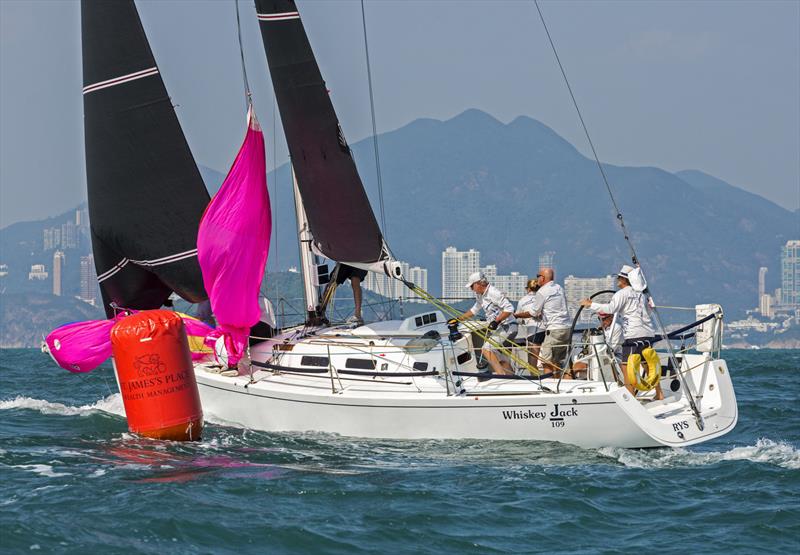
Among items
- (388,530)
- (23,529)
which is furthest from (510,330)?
(23,529)

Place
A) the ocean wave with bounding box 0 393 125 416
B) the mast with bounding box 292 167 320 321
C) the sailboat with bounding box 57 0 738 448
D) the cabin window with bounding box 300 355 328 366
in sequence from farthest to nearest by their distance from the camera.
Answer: the ocean wave with bounding box 0 393 125 416 → the mast with bounding box 292 167 320 321 → the cabin window with bounding box 300 355 328 366 → the sailboat with bounding box 57 0 738 448

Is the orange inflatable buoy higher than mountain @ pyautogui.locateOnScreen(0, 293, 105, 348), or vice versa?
the orange inflatable buoy

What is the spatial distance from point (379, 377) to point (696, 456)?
3.80 metres

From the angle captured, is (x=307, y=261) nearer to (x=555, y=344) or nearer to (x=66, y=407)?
(x=555, y=344)

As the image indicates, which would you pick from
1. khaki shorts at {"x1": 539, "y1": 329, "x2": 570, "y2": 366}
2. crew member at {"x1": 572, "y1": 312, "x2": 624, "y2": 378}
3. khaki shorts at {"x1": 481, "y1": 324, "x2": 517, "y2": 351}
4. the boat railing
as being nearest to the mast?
the boat railing

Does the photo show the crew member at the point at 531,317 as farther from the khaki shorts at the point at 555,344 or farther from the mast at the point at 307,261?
the mast at the point at 307,261

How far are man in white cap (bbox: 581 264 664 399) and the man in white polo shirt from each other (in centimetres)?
55

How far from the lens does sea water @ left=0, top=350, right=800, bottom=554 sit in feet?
31.2

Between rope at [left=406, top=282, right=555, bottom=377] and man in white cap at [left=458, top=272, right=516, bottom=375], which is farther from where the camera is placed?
man in white cap at [left=458, top=272, right=516, bottom=375]

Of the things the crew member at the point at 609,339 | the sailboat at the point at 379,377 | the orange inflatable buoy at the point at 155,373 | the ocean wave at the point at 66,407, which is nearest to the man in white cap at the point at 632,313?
the crew member at the point at 609,339

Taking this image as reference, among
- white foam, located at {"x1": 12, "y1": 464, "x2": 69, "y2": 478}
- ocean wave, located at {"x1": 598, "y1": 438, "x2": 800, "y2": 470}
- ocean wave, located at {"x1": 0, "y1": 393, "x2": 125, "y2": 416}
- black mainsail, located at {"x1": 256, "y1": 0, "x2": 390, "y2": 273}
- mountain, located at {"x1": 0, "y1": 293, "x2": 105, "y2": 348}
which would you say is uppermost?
black mainsail, located at {"x1": 256, "y1": 0, "x2": 390, "y2": 273}

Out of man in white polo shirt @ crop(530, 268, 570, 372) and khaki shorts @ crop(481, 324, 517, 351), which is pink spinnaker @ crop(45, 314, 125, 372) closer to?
→ khaki shorts @ crop(481, 324, 517, 351)

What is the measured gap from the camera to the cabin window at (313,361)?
14891mm

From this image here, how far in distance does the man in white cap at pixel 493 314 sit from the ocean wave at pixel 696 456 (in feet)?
6.38
